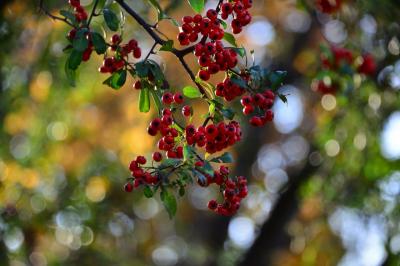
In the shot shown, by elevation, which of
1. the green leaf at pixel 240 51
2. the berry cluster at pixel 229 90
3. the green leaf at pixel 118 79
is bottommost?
the berry cluster at pixel 229 90

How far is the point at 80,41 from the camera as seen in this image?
2.25 meters

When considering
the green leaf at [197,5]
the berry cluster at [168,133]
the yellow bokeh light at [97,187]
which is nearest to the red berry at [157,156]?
the berry cluster at [168,133]

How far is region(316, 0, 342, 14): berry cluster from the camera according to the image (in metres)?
3.79

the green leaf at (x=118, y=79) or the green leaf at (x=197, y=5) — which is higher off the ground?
the green leaf at (x=197, y=5)

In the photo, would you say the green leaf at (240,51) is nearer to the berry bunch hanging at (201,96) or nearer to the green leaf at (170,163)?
the berry bunch hanging at (201,96)

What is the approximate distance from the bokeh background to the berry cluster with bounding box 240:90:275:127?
5.36 feet

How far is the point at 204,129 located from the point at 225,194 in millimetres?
238

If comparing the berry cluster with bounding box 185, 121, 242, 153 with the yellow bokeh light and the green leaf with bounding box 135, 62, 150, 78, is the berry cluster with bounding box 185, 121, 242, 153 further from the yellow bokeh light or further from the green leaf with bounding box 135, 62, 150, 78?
the yellow bokeh light

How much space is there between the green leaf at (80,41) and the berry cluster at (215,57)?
416 millimetres

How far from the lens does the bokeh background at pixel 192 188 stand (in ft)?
15.7

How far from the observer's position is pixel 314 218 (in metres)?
8.50

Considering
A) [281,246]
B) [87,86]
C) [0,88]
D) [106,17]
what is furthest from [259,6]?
[106,17]

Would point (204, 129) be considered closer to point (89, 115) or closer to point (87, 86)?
point (87, 86)

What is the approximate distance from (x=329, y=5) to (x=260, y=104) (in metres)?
1.89
